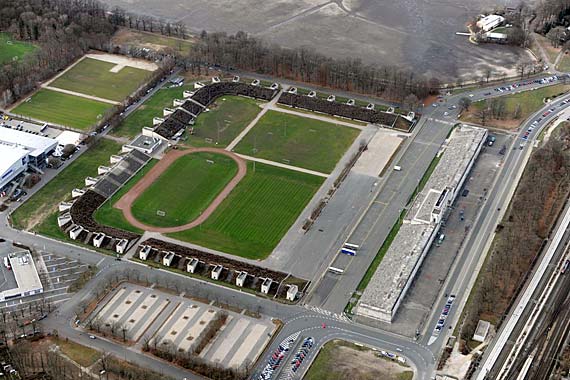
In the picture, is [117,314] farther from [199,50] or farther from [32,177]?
[199,50]

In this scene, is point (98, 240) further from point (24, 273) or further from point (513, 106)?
point (513, 106)

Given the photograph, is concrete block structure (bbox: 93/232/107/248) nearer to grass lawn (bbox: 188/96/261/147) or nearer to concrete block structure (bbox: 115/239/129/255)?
concrete block structure (bbox: 115/239/129/255)

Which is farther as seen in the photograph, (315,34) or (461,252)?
(315,34)

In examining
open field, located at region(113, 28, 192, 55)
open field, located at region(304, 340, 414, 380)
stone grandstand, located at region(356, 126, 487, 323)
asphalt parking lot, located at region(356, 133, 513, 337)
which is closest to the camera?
open field, located at region(304, 340, 414, 380)

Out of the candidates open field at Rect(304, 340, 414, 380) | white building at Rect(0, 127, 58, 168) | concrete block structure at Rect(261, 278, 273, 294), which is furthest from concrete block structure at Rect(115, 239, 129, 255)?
open field at Rect(304, 340, 414, 380)

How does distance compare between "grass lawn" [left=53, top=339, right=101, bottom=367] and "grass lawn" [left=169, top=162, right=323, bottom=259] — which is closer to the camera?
"grass lawn" [left=53, top=339, right=101, bottom=367]

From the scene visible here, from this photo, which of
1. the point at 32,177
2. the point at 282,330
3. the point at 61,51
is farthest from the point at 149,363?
the point at 61,51

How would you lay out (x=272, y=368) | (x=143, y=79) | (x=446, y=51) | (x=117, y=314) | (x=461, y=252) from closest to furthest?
(x=272, y=368) < (x=117, y=314) < (x=461, y=252) < (x=143, y=79) < (x=446, y=51)
